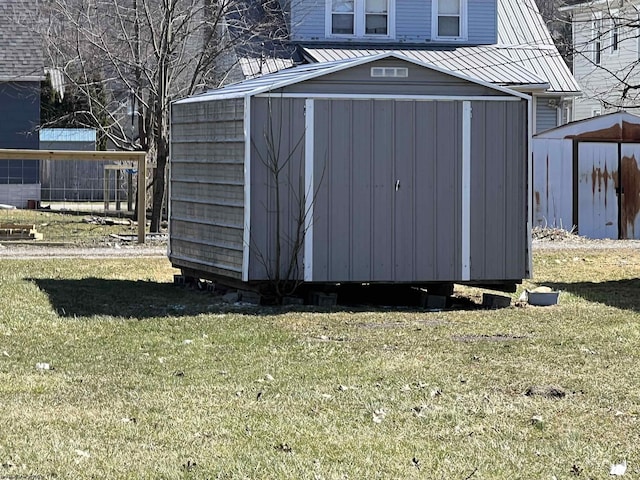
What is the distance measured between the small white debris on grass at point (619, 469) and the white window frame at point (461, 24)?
24.5m

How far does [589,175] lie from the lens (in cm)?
2458

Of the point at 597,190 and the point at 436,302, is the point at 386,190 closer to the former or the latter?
the point at 436,302

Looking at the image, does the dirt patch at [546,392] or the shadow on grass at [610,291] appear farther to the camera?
the shadow on grass at [610,291]

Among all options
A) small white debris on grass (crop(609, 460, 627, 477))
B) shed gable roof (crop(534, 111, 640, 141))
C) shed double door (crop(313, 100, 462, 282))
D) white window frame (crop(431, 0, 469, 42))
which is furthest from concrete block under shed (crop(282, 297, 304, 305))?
white window frame (crop(431, 0, 469, 42))

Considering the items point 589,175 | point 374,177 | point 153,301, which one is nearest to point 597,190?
point 589,175

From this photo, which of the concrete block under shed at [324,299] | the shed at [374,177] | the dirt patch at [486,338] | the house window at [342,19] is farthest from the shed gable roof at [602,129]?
the dirt patch at [486,338]

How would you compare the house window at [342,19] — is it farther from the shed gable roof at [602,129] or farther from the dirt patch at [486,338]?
the dirt patch at [486,338]

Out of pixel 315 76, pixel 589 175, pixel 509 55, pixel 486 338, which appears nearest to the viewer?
pixel 486 338

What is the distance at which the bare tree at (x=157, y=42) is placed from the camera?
22.6m

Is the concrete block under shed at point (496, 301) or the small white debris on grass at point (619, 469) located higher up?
the concrete block under shed at point (496, 301)

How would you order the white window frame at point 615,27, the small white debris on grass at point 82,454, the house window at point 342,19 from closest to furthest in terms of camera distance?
the small white debris on grass at point 82,454 → the white window frame at point 615,27 → the house window at point 342,19

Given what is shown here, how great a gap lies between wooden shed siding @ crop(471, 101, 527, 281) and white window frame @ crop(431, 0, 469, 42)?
16830 mm

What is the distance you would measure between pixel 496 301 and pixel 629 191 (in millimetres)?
12612

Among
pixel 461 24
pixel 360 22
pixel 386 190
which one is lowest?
pixel 386 190
